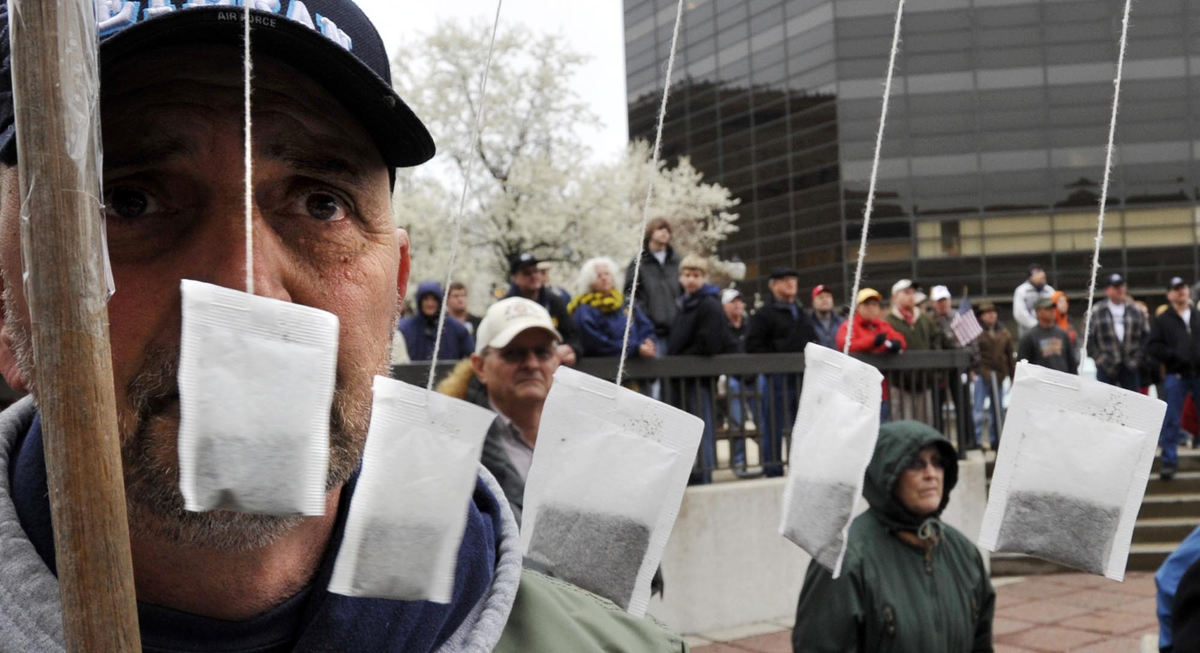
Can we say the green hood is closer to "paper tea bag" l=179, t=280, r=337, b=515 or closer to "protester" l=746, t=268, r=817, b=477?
"protester" l=746, t=268, r=817, b=477

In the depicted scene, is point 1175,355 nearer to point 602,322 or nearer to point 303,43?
point 602,322

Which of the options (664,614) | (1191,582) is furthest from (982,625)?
(664,614)

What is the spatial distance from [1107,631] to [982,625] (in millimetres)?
3157

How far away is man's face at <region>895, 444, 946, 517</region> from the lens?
3484 mm

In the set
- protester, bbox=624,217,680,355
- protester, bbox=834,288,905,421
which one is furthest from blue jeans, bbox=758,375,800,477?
protester, bbox=624,217,680,355

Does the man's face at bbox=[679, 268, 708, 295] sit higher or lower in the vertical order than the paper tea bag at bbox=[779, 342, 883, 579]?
higher

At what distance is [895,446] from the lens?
360 centimetres

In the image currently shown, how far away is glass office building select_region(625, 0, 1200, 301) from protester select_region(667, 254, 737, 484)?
1211mm

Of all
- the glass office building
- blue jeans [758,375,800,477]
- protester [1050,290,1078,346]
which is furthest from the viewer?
blue jeans [758,375,800,477]

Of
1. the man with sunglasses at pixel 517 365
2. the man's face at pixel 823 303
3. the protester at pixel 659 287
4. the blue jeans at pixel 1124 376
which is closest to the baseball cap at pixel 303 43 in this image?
the man with sunglasses at pixel 517 365

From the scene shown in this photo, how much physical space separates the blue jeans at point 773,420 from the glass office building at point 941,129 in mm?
1191

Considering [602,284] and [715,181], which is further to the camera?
[715,181]

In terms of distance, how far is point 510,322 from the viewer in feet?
11.3

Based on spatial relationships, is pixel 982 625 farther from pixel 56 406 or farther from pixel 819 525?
pixel 56 406
